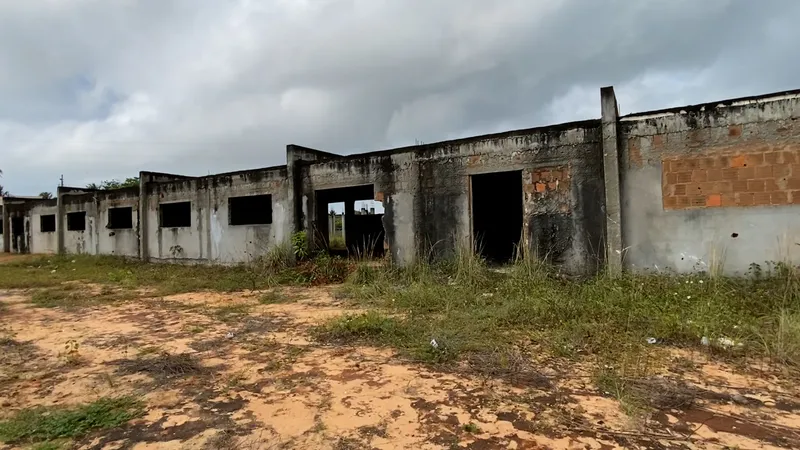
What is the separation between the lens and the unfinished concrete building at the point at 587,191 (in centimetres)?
575

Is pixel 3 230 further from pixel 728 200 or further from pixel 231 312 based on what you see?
pixel 728 200

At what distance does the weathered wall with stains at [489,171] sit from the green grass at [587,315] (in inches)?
26.4

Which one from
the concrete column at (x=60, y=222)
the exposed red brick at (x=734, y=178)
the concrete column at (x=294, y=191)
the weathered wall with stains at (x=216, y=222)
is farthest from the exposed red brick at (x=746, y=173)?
the concrete column at (x=60, y=222)

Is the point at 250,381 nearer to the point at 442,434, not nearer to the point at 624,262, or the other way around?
the point at 442,434

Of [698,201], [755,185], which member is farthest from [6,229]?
[755,185]

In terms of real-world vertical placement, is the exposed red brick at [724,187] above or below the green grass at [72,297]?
above

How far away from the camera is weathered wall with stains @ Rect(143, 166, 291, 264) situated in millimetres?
10422

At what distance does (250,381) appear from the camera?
131 inches

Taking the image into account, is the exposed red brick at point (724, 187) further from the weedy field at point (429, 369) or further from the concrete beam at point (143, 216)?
the concrete beam at point (143, 216)

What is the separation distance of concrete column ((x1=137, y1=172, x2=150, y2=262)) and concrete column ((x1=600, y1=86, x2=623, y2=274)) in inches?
488

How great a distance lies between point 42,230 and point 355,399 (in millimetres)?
20248

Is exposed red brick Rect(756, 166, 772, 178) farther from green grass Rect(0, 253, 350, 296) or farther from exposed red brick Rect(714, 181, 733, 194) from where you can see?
green grass Rect(0, 253, 350, 296)

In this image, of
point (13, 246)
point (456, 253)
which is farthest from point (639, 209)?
point (13, 246)

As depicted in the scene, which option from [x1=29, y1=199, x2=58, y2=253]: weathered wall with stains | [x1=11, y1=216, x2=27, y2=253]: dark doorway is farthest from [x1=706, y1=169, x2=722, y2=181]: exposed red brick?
[x1=11, y1=216, x2=27, y2=253]: dark doorway
